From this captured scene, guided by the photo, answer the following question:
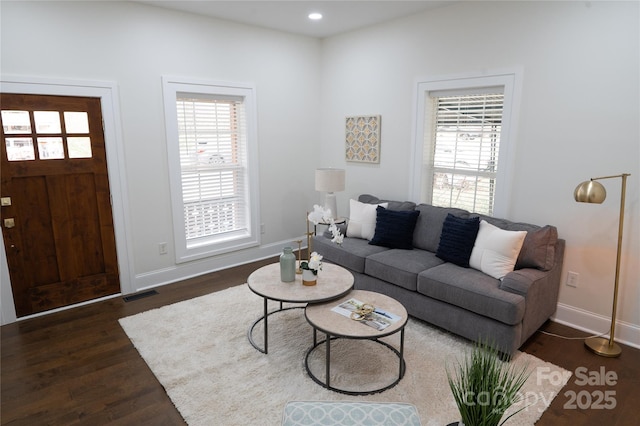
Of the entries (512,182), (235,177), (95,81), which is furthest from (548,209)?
(95,81)

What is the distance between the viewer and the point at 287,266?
2973mm

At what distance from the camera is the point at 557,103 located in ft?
10.6

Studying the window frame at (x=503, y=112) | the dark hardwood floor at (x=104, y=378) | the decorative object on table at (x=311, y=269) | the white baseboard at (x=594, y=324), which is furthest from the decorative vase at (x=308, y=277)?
the white baseboard at (x=594, y=324)

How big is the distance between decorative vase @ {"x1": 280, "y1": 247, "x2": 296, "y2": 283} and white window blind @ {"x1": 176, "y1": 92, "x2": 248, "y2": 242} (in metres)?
1.92

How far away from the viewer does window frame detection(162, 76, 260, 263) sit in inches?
160

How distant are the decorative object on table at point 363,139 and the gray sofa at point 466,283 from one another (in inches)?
46.9

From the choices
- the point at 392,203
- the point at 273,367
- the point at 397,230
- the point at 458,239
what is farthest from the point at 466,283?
the point at 273,367

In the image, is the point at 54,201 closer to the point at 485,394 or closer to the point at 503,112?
the point at 485,394

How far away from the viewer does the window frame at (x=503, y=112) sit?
347cm

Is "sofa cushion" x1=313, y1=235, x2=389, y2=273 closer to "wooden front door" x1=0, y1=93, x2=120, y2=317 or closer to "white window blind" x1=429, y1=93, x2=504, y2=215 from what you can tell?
"white window blind" x1=429, y1=93, x2=504, y2=215

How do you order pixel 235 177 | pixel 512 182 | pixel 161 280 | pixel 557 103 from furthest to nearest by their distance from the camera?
pixel 235 177, pixel 161 280, pixel 512 182, pixel 557 103

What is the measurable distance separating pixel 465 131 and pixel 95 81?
11.8 feet

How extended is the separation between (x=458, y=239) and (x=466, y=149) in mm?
1101

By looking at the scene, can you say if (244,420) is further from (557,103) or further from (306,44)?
(306,44)
